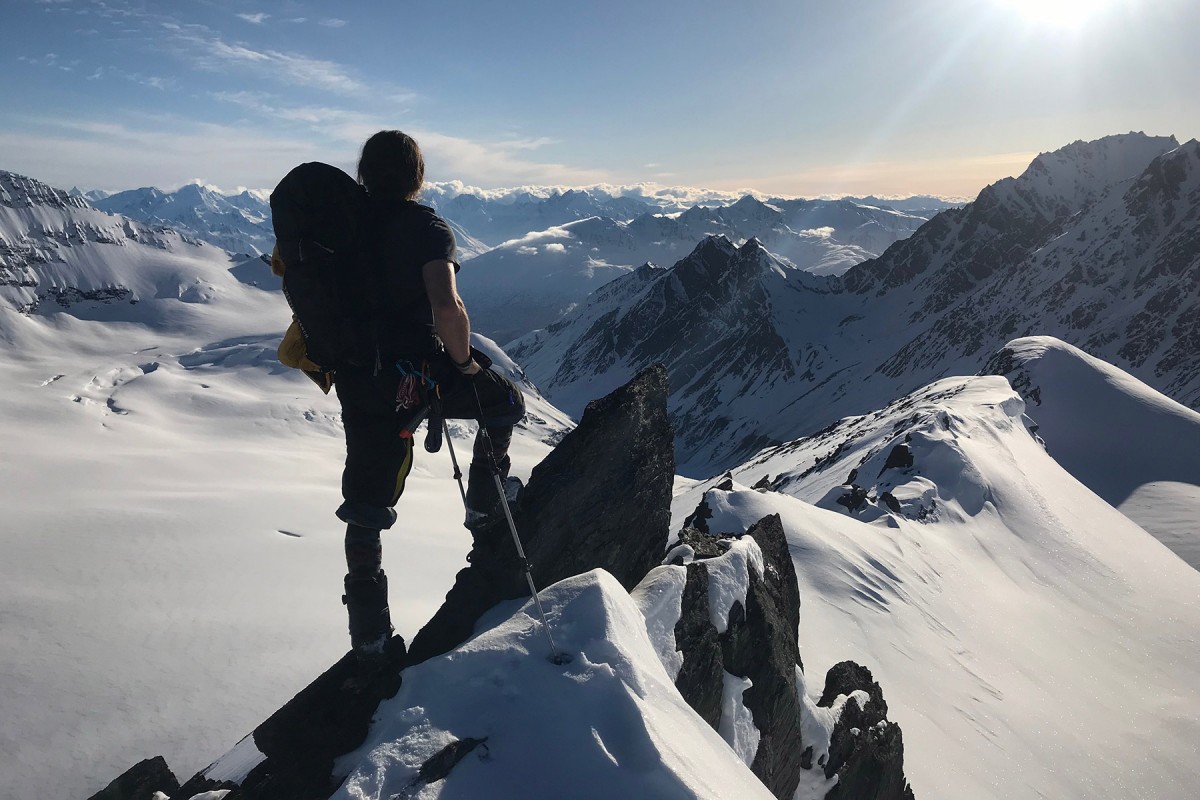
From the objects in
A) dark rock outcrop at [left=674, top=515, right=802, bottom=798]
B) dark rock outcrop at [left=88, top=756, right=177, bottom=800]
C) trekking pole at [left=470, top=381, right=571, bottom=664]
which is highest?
trekking pole at [left=470, top=381, right=571, bottom=664]

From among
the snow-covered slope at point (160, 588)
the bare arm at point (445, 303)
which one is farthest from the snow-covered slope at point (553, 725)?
the snow-covered slope at point (160, 588)

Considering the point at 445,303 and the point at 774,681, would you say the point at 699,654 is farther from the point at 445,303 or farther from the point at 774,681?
the point at 445,303

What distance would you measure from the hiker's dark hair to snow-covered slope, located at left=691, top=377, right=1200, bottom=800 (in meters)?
14.0

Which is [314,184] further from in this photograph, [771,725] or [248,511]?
[248,511]

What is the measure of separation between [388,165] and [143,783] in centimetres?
860

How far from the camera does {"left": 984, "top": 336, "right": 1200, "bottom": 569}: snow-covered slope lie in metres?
61.6

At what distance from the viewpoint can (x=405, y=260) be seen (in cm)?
532

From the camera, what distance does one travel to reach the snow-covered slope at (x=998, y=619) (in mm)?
17484

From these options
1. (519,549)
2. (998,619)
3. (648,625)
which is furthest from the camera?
(998,619)

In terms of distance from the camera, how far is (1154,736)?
21844 millimetres

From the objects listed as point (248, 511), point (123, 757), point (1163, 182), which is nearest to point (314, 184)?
point (123, 757)

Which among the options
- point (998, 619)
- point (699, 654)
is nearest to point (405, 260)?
point (699, 654)

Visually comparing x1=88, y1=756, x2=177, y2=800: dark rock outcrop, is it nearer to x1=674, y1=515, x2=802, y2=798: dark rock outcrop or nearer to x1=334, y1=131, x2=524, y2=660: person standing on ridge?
x1=334, y1=131, x2=524, y2=660: person standing on ridge

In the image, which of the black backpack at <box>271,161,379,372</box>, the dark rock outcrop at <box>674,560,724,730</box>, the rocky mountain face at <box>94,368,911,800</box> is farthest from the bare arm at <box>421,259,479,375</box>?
the dark rock outcrop at <box>674,560,724,730</box>
